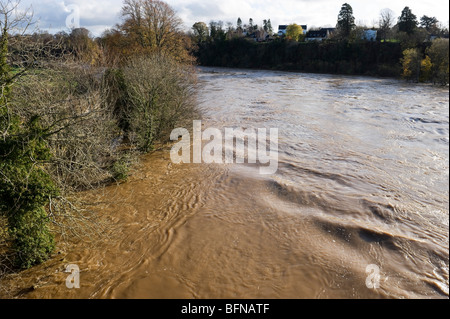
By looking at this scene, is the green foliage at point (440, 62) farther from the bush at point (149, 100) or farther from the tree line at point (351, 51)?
the bush at point (149, 100)

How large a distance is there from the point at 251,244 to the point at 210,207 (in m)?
2.80

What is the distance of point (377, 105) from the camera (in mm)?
29609

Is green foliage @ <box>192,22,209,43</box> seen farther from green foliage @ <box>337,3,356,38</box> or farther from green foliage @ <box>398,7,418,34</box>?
green foliage @ <box>398,7,418,34</box>

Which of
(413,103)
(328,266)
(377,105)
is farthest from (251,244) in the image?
(413,103)

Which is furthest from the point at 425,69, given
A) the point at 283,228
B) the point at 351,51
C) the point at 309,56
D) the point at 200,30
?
the point at 200,30

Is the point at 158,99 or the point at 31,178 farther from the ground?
the point at 158,99

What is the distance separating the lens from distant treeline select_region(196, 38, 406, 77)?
55031 millimetres

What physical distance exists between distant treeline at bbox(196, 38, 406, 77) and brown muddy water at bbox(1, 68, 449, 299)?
4088 cm

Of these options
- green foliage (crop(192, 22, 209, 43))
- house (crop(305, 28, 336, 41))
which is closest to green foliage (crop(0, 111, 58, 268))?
green foliage (crop(192, 22, 209, 43))

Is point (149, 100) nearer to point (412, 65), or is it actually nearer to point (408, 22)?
point (412, 65)

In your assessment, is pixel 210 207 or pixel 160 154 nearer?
pixel 210 207

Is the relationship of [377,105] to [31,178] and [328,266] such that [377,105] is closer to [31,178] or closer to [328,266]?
[328,266]
